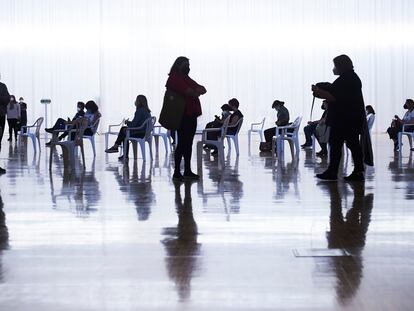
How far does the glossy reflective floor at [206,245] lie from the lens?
10.9 feet

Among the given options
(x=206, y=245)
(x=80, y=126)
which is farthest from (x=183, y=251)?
A: (x=80, y=126)

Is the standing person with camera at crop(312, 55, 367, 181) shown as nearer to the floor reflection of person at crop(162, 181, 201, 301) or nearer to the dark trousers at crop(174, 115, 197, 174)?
the dark trousers at crop(174, 115, 197, 174)

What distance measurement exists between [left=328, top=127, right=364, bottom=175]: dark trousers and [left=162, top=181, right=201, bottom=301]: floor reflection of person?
2471 mm

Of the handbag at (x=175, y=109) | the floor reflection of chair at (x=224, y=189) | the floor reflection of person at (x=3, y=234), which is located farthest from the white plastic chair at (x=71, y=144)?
the floor reflection of person at (x=3, y=234)

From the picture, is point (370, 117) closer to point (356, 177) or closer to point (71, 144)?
point (71, 144)

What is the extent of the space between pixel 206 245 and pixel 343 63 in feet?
13.0

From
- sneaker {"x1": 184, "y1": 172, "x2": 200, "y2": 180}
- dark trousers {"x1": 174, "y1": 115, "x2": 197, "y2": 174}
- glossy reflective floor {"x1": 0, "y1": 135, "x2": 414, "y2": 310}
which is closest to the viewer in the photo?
glossy reflective floor {"x1": 0, "y1": 135, "x2": 414, "y2": 310}

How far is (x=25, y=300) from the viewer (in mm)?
3266

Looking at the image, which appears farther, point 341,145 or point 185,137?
point 185,137

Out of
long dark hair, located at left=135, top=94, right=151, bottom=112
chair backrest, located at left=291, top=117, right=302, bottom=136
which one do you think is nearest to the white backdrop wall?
chair backrest, located at left=291, top=117, right=302, bottom=136

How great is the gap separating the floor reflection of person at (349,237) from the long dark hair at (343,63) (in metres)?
1.20

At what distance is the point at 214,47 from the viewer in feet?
76.2

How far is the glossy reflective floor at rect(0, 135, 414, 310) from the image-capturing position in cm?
331

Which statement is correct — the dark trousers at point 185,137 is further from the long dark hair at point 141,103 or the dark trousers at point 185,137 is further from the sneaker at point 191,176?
the long dark hair at point 141,103
